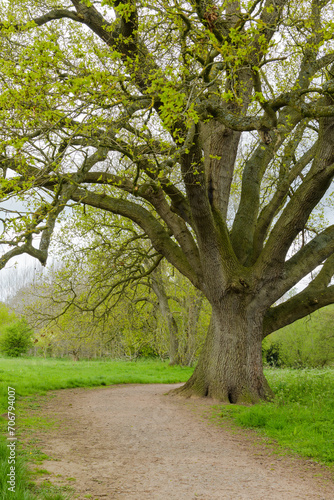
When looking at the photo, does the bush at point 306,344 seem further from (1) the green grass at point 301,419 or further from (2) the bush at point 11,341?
(1) the green grass at point 301,419

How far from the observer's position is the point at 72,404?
27.8ft

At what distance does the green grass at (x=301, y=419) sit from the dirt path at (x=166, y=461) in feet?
1.17

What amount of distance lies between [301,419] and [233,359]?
262 cm

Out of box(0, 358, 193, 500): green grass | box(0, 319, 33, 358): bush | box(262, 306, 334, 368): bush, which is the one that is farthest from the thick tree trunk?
box(262, 306, 334, 368): bush

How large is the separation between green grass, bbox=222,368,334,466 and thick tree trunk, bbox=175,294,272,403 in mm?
656

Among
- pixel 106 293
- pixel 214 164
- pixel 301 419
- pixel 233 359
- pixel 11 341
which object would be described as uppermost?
pixel 214 164

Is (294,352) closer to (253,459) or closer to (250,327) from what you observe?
(250,327)

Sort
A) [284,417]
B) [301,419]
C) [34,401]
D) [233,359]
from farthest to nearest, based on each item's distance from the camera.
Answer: [233,359], [34,401], [284,417], [301,419]

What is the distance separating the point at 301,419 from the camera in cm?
604

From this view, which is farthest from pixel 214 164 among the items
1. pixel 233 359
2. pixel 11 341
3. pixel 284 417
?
pixel 11 341

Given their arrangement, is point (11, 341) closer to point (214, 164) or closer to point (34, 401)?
point (34, 401)

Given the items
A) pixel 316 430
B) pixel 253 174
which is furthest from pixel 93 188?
pixel 316 430

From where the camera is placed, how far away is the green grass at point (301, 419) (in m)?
4.99

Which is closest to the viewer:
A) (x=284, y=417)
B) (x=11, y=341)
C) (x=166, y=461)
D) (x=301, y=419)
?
(x=166, y=461)
